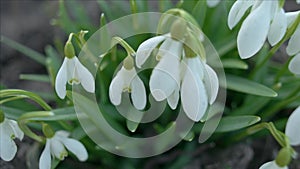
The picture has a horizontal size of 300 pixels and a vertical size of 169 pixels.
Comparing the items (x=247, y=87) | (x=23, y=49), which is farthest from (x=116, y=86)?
(x=23, y=49)

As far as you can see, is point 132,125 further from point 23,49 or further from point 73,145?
point 23,49

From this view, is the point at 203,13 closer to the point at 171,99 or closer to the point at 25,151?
the point at 171,99

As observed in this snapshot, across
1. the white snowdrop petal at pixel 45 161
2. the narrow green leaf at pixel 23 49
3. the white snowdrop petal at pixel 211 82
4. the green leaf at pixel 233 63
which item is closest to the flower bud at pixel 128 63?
the white snowdrop petal at pixel 211 82

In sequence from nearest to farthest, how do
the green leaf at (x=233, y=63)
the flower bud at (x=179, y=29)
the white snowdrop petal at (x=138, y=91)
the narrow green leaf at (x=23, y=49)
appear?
the flower bud at (x=179, y=29), the white snowdrop petal at (x=138, y=91), the green leaf at (x=233, y=63), the narrow green leaf at (x=23, y=49)

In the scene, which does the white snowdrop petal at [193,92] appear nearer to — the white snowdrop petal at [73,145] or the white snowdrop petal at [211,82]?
the white snowdrop petal at [211,82]

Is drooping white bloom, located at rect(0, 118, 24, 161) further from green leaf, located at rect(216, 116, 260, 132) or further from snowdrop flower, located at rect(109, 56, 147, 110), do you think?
green leaf, located at rect(216, 116, 260, 132)

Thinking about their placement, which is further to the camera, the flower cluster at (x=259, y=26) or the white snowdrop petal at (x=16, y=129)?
the white snowdrop petal at (x=16, y=129)

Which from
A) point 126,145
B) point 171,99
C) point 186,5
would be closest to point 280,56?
point 186,5
